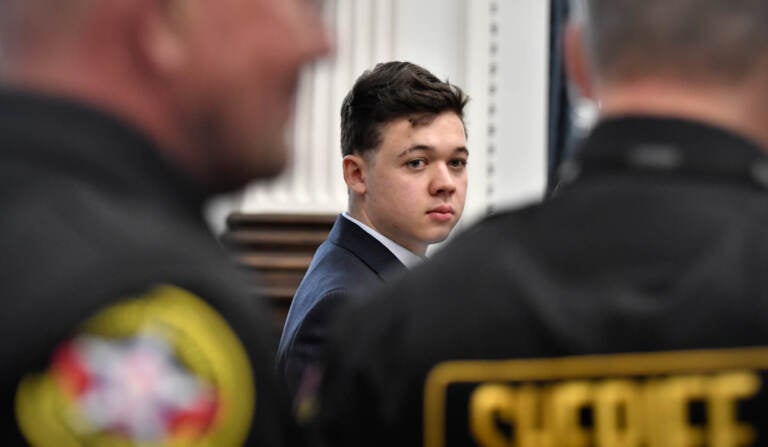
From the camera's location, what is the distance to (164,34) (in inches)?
54.6

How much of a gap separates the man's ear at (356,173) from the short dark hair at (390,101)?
0.03 m

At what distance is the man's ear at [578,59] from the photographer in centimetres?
166

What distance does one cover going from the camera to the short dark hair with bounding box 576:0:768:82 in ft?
4.89

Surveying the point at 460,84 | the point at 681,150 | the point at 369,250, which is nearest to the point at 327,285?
the point at 369,250

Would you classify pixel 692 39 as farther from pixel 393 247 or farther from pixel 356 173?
pixel 356 173

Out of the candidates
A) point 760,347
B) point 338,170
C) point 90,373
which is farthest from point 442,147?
point 90,373

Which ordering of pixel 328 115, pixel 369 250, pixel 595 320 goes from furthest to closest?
pixel 328 115 < pixel 369 250 < pixel 595 320

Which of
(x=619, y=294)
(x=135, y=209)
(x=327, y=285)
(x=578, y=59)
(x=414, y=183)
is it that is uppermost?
(x=578, y=59)

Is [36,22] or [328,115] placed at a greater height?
[36,22]

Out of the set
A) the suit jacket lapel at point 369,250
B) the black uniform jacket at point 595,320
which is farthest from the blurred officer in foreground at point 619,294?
the suit jacket lapel at point 369,250

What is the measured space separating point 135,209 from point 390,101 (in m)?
2.08

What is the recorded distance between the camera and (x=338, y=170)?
502cm

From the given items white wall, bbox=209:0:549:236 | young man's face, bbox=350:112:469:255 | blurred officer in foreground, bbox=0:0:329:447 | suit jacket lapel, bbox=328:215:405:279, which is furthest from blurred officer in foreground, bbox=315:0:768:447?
white wall, bbox=209:0:549:236

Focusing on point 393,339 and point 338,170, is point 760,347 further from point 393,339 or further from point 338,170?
point 338,170
